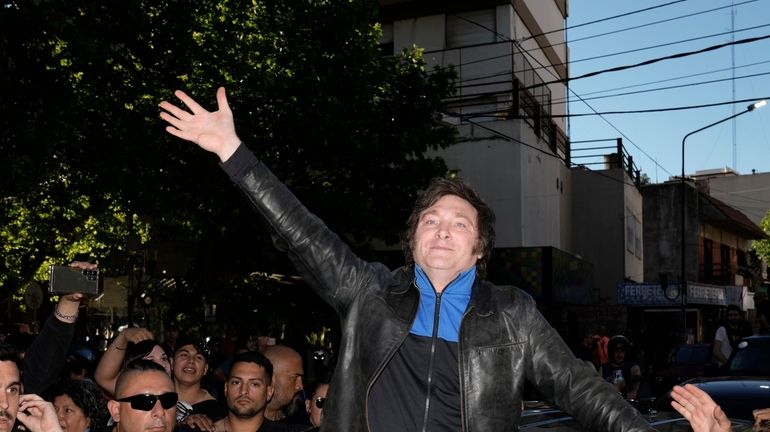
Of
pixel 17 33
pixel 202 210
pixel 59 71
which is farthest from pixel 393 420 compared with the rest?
pixel 202 210

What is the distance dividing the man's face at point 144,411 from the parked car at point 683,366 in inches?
509

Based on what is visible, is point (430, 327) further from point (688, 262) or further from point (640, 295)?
point (688, 262)

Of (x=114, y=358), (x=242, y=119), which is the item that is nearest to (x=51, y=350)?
(x=114, y=358)

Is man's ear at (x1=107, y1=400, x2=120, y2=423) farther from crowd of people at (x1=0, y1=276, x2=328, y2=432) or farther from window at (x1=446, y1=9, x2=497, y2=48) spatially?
window at (x1=446, y1=9, x2=497, y2=48)

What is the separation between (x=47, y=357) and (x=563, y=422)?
2.97 m

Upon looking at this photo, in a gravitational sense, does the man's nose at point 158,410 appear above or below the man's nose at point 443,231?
below

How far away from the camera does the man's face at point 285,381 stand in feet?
22.6

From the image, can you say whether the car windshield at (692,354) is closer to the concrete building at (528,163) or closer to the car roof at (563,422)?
the concrete building at (528,163)

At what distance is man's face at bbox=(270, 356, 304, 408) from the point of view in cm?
688

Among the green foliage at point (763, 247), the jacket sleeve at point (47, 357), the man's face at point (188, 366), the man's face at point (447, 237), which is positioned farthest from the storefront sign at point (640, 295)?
the man's face at point (447, 237)

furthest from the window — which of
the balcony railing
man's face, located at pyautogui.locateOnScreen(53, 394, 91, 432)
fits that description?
man's face, located at pyautogui.locateOnScreen(53, 394, 91, 432)

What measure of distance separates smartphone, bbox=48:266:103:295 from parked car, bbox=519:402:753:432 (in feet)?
8.22

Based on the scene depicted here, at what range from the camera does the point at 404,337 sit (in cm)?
289

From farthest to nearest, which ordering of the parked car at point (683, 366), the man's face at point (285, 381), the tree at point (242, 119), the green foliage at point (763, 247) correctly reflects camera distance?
1. the green foliage at point (763, 247)
2. the parked car at point (683, 366)
3. the tree at point (242, 119)
4. the man's face at point (285, 381)
